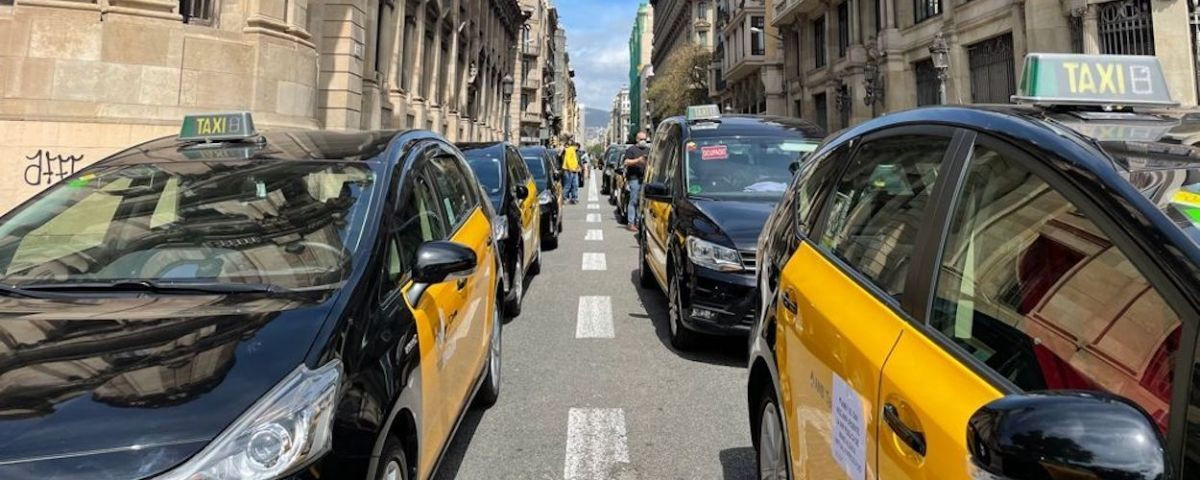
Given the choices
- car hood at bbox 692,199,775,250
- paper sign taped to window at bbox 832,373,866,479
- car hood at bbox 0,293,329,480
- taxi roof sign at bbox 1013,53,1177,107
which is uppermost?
taxi roof sign at bbox 1013,53,1177,107

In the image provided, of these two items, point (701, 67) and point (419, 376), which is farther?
point (701, 67)

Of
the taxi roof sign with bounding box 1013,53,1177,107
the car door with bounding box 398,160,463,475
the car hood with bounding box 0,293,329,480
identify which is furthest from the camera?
the car door with bounding box 398,160,463,475

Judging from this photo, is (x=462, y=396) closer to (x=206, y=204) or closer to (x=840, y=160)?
(x=206, y=204)

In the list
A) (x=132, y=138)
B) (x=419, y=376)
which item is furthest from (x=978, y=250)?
(x=132, y=138)

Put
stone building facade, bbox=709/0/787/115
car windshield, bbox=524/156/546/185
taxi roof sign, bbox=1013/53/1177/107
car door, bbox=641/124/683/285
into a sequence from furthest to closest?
1. stone building facade, bbox=709/0/787/115
2. car windshield, bbox=524/156/546/185
3. car door, bbox=641/124/683/285
4. taxi roof sign, bbox=1013/53/1177/107

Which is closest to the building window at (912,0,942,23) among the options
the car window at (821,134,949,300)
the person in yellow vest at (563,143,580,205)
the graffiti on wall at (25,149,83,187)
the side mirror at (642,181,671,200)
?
the person in yellow vest at (563,143,580,205)

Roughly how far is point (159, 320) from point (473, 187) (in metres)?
2.64

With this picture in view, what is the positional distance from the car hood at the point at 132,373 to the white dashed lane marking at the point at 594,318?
412cm

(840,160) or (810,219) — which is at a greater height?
(840,160)

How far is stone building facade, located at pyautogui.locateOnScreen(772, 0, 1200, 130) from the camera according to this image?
49.7 feet

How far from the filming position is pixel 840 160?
9.17 ft

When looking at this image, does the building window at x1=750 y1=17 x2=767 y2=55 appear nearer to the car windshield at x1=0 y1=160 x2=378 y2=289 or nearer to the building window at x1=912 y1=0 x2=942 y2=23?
the building window at x1=912 y1=0 x2=942 y2=23

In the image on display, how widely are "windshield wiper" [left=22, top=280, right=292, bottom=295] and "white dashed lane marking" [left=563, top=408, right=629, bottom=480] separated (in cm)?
179

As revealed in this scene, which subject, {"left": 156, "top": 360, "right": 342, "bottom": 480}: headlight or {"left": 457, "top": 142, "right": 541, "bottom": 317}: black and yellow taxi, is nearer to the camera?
{"left": 156, "top": 360, "right": 342, "bottom": 480}: headlight
